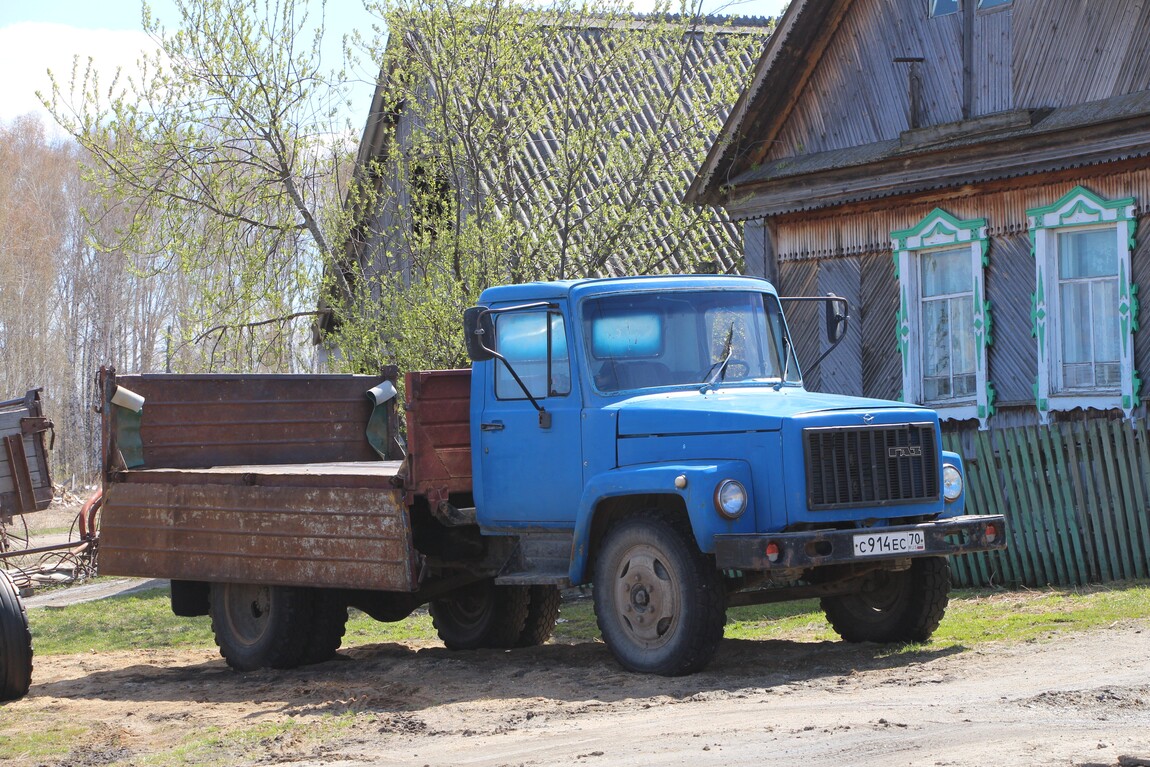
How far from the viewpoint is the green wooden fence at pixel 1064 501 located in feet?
40.6

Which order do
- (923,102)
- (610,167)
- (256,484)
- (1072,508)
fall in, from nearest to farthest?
(256,484)
(1072,508)
(923,102)
(610,167)

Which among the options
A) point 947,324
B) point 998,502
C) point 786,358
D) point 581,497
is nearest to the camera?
point 581,497

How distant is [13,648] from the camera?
912 centimetres

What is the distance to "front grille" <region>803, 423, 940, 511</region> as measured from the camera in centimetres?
798

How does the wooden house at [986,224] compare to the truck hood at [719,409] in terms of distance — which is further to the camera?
the wooden house at [986,224]

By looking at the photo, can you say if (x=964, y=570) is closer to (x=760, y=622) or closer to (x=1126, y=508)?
(x=1126, y=508)

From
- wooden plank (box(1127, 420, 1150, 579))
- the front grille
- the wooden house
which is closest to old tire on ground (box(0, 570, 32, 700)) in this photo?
the front grille

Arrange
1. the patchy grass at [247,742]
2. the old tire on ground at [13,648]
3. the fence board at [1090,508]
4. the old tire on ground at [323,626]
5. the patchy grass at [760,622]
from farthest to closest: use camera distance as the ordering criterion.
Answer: the fence board at [1090,508]
the old tire on ground at [323,626]
the patchy grass at [760,622]
the old tire on ground at [13,648]
the patchy grass at [247,742]

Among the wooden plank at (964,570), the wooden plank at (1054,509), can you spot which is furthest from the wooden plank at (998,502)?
the wooden plank at (1054,509)

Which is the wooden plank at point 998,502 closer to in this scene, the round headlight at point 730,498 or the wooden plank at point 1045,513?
the wooden plank at point 1045,513

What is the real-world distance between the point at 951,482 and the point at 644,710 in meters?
2.62

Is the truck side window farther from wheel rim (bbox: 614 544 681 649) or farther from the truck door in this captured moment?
wheel rim (bbox: 614 544 681 649)

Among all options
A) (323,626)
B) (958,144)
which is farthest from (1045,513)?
(323,626)

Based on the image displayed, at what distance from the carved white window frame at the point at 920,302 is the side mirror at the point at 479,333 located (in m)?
7.32
